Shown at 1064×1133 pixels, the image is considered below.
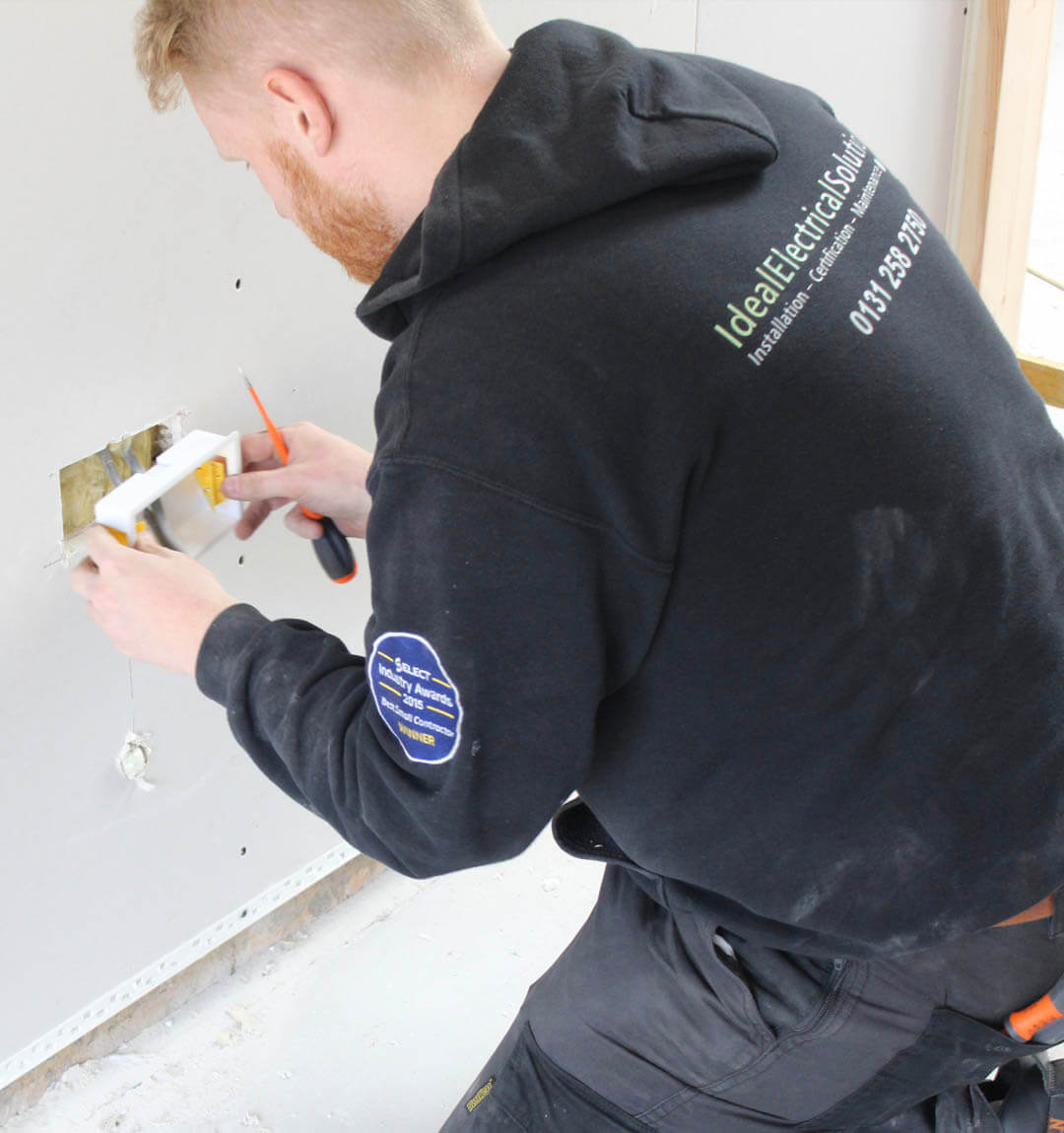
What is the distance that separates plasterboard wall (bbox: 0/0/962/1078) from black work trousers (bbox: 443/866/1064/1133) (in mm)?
668

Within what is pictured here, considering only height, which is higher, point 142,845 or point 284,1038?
point 142,845

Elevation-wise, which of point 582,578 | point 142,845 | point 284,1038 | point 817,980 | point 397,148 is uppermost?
point 397,148

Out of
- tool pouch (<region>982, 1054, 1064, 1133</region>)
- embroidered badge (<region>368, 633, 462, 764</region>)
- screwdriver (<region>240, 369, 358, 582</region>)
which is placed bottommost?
tool pouch (<region>982, 1054, 1064, 1133</region>)

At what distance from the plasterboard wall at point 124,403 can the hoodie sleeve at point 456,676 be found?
1.62ft

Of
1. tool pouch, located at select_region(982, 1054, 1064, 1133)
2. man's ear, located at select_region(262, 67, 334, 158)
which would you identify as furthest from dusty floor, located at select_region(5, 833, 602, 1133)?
man's ear, located at select_region(262, 67, 334, 158)

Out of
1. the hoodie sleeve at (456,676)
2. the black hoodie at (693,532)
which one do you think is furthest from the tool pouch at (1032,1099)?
the hoodie sleeve at (456,676)

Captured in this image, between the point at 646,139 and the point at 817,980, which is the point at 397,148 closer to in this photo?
the point at 646,139

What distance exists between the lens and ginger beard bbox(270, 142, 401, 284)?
40.1 inches

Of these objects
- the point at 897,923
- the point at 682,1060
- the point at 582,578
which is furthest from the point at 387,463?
the point at 682,1060

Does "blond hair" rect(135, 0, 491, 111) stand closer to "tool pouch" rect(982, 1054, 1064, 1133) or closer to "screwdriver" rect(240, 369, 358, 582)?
"screwdriver" rect(240, 369, 358, 582)

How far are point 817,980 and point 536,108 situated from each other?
95 centimetres

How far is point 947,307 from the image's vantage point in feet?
3.37

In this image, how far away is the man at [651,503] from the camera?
875 millimetres

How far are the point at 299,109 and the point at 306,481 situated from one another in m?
0.55
